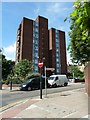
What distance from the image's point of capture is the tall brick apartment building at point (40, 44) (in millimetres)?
81938

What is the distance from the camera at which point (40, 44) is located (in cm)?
8600

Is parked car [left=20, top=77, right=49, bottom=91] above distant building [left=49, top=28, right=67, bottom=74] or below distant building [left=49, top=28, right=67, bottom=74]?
below

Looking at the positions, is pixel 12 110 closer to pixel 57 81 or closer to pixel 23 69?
pixel 57 81

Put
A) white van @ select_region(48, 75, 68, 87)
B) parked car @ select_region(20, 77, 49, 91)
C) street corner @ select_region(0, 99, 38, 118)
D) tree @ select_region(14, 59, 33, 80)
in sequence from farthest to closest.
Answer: tree @ select_region(14, 59, 33, 80), white van @ select_region(48, 75, 68, 87), parked car @ select_region(20, 77, 49, 91), street corner @ select_region(0, 99, 38, 118)

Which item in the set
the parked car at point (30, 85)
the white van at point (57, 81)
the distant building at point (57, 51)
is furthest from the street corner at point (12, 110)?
the distant building at point (57, 51)

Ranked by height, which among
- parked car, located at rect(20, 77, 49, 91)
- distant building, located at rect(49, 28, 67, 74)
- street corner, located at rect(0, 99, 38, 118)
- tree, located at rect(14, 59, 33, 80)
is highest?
distant building, located at rect(49, 28, 67, 74)

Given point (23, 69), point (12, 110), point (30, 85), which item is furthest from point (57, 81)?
point (23, 69)

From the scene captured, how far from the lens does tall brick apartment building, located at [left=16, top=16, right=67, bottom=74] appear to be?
81.9 meters

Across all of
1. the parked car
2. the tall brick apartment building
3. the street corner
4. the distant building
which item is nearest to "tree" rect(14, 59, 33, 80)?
the tall brick apartment building

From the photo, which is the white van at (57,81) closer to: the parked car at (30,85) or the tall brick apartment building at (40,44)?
the parked car at (30,85)

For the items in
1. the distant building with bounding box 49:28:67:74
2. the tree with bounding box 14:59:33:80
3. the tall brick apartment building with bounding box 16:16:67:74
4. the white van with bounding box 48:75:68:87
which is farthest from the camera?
the distant building with bounding box 49:28:67:74

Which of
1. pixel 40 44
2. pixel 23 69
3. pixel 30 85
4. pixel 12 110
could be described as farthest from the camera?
pixel 40 44

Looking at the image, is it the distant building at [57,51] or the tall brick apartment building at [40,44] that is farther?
the distant building at [57,51]

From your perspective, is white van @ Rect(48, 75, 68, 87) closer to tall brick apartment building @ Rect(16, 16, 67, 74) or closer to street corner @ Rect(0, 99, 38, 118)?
street corner @ Rect(0, 99, 38, 118)
